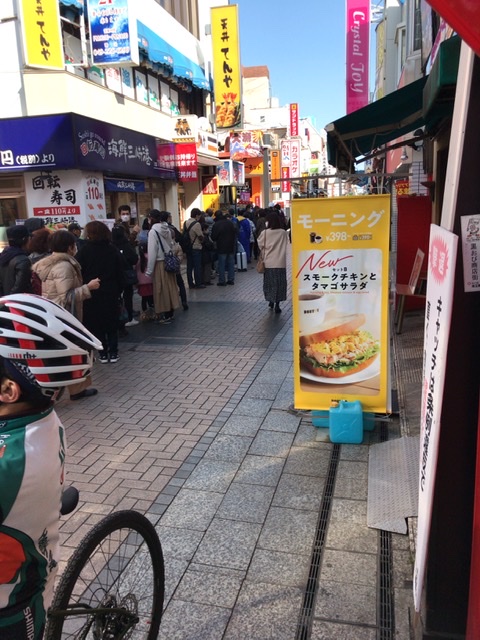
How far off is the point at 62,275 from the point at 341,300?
305cm

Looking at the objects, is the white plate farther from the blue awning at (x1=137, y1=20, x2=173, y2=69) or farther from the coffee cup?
the blue awning at (x1=137, y1=20, x2=173, y2=69)

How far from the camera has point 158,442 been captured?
4625mm

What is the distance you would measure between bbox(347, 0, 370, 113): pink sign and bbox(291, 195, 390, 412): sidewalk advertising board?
1396 cm

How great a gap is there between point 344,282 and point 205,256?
8474 millimetres

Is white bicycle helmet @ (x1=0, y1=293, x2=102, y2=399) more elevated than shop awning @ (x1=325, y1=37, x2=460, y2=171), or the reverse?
shop awning @ (x1=325, y1=37, x2=460, y2=171)

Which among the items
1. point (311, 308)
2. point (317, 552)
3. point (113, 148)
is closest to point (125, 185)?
point (113, 148)

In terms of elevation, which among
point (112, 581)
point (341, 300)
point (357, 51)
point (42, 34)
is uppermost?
point (357, 51)

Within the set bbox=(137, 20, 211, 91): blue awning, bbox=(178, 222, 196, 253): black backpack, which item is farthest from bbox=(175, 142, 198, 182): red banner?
bbox=(178, 222, 196, 253): black backpack

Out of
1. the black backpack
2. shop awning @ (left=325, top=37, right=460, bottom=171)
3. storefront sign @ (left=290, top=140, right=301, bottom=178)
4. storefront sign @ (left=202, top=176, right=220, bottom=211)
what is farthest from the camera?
storefront sign @ (left=290, top=140, right=301, bottom=178)

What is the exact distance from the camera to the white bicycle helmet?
154 centimetres

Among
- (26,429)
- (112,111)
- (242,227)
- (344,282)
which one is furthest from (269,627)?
(242,227)

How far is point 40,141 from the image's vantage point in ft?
32.4

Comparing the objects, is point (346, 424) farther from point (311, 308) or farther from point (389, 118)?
Answer: point (389, 118)

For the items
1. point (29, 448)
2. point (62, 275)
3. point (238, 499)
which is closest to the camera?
point (29, 448)
